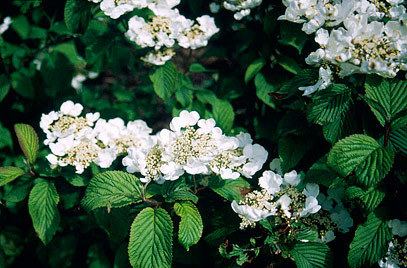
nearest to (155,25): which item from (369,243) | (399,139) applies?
Result: (399,139)

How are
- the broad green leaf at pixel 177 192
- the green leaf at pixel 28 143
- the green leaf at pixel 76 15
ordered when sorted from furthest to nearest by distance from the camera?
the green leaf at pixel 76 15 → the green leaf at pixel 28 143 → the broad green leaf at pixel 177 192

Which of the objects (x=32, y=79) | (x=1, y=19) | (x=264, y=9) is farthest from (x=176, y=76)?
Result: (x=1, y=19)

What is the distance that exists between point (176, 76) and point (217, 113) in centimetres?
24

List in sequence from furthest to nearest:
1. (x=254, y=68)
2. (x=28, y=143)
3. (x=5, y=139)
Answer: (x=5, y=139) < (x=254, y=68) < (x=28, y=143)

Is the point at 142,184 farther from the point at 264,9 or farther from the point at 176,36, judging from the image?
the point at 264,9

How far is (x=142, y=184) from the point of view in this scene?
169 cm

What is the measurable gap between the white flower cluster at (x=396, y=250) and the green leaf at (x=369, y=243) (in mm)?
27

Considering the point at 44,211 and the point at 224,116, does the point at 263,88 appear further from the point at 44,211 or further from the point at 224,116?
the point at 44,211

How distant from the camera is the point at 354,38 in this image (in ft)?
4.58

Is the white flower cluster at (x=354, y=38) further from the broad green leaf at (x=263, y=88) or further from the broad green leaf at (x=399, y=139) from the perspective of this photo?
the broad green leaf at (x=263, y=88)

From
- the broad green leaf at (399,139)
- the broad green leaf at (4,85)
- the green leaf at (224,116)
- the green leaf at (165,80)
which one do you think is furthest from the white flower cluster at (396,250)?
the broad green leaf at (4,85)

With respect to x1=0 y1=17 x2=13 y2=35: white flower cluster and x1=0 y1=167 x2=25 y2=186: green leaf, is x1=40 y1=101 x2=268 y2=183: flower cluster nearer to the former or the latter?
x1=0 y1=167 x2=25 y2=186: green leaf

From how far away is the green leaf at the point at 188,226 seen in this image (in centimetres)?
146

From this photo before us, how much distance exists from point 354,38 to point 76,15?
110 cm
